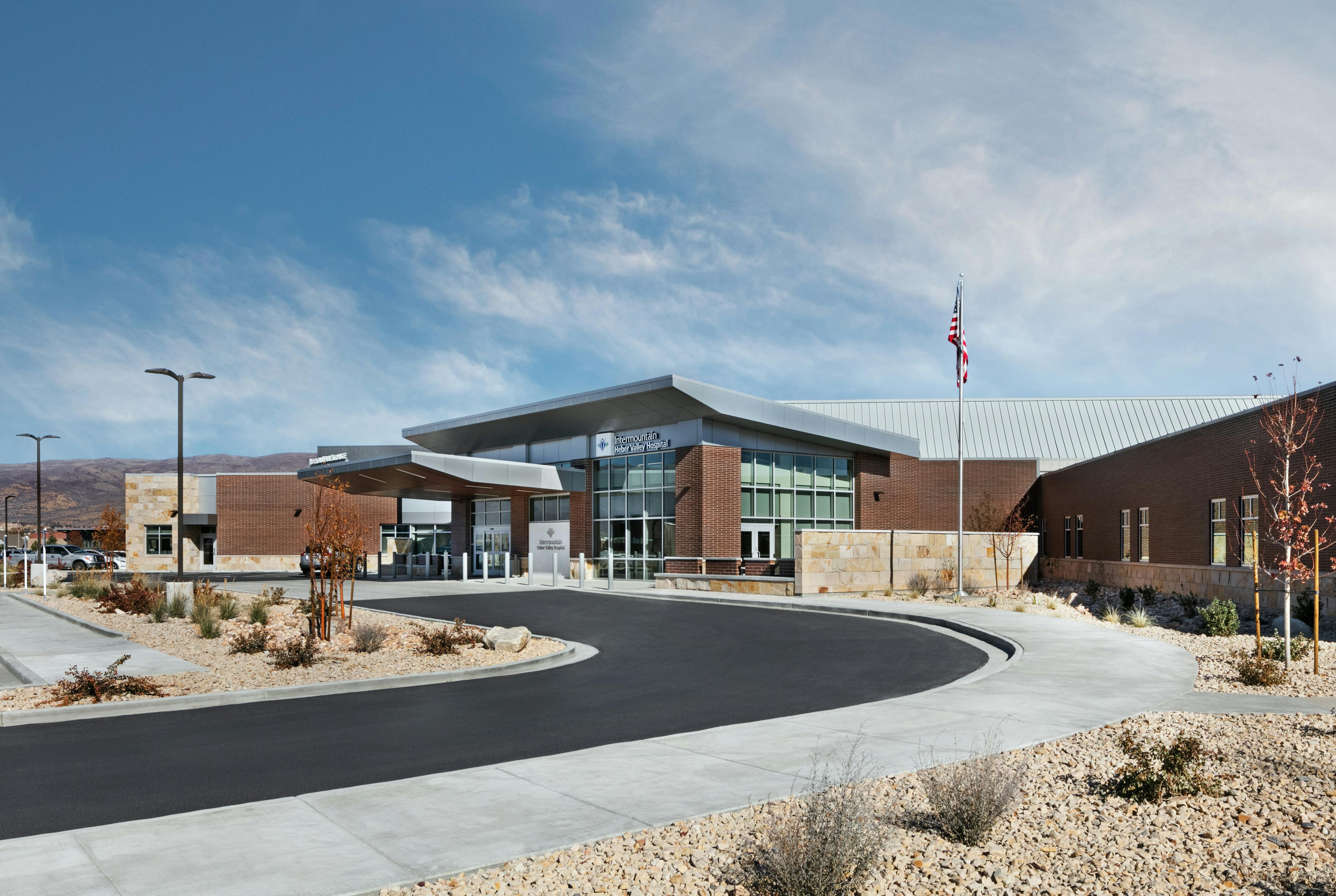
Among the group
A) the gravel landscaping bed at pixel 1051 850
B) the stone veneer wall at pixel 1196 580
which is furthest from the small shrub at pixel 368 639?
the stone veneer wall at pixel 1196 580

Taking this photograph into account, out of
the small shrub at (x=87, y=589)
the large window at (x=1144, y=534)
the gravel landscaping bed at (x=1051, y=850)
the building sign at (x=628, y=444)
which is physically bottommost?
the small shrub at (x=87, y=589)

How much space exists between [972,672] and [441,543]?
48.8 metres

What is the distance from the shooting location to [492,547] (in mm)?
44969

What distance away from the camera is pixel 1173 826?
5832 millimetres

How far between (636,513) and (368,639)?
2309 cm

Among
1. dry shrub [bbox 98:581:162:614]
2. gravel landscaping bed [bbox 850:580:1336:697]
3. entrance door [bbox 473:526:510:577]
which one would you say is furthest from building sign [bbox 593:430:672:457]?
dry shrub [bbox 98:581:162:614]

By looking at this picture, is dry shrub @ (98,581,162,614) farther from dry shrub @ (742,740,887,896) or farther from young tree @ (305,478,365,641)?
dry shrub @ (742,740,887,896)

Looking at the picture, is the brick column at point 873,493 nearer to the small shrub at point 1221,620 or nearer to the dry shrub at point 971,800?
the small shrub at point 1221,620

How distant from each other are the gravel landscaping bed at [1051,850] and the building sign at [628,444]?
3025 cm

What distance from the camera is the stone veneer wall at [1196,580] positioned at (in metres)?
18.9

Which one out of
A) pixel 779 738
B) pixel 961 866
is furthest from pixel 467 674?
pixel 961 866

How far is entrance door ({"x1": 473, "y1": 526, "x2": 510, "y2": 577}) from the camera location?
42.1m

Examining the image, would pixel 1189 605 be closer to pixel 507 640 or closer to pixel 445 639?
pixel 507 640

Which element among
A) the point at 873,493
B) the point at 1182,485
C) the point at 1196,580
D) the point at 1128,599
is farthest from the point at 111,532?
the point at 1196,580
